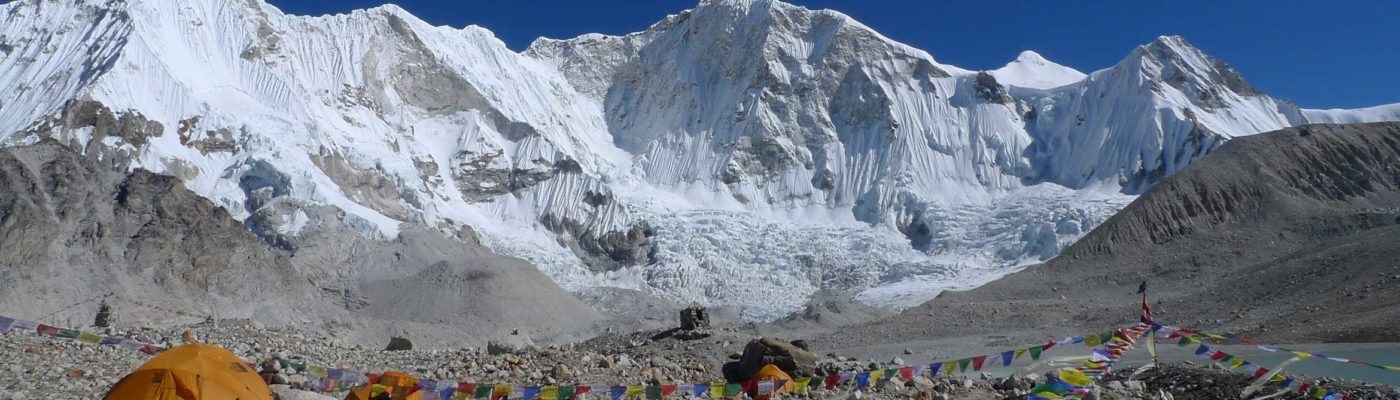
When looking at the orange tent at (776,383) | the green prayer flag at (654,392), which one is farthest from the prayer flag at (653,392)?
the orange tent at (776,383)

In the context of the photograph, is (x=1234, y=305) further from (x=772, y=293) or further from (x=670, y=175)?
(x=670, y=175)

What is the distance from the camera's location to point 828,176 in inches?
5389

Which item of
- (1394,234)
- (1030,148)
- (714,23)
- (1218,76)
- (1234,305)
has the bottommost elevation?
(1234,305)

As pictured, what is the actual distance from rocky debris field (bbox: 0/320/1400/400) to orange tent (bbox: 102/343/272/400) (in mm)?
715

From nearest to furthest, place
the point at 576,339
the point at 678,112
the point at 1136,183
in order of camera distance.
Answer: the point at 576,339, the point at 1136,183, the point at 678,112

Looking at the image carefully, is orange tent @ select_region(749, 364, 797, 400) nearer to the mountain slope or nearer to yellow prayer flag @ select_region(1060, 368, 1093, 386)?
yellow prayer flag @ select_region(1060, 368, 1093, 386)


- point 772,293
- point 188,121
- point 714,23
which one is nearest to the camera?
point 188,121

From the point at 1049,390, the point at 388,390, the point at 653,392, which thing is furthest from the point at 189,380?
the point at 1049,390

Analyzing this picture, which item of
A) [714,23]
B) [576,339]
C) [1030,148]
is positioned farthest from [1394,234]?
[714,23]

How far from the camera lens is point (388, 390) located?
13.9 metres

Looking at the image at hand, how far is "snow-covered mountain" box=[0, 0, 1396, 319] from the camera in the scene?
323ft

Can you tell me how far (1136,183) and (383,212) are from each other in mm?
80936

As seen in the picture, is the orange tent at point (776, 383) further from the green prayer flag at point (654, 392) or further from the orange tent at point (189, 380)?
the orange tent at point (189, 380)

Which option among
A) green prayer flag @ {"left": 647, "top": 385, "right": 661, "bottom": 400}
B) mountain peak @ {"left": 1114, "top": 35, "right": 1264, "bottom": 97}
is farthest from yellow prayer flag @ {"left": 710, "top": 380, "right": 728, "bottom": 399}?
mountain peak @ {"left": 1114, "top": 35, "right": 1264, "bottom": 97}
